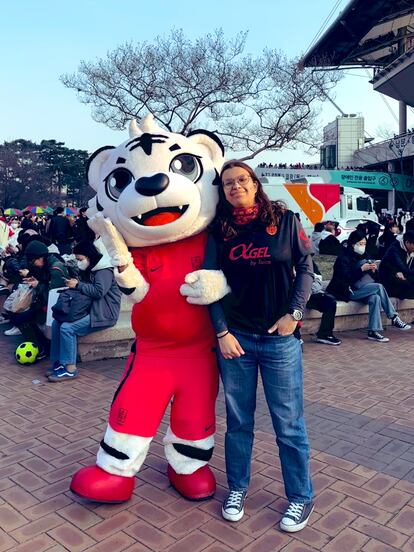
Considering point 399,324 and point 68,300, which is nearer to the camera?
point 68,300

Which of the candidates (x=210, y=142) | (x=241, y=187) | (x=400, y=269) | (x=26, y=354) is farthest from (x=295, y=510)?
(x=400, y=269)

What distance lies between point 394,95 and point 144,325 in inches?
1662

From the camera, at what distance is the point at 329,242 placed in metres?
13.7

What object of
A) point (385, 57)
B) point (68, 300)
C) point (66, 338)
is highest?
point (385, 57)

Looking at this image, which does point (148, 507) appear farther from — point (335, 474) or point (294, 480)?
point (335, 474)

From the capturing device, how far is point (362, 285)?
736 cm

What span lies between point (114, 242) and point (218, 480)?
1658 millimetres

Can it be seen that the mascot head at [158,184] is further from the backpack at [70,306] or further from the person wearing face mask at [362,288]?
the person wearing face mask at [362,288]

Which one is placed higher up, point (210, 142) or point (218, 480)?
point (210, 142)

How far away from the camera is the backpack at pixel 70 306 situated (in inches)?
215

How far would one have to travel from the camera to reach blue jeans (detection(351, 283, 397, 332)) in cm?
713

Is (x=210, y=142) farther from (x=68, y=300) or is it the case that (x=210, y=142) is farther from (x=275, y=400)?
(x=68, y=300)

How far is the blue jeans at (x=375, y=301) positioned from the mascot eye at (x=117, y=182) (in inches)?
192

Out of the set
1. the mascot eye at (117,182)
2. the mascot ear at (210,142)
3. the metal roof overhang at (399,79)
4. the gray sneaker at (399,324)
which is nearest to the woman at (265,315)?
the mascot ear at (210,142)
